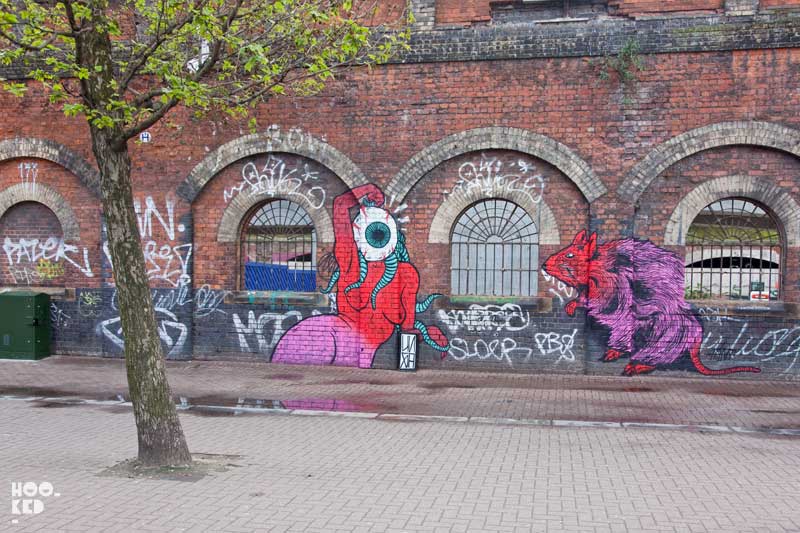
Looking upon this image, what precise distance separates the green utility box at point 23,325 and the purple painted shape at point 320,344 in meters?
4.57

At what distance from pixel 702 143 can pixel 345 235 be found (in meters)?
6.15

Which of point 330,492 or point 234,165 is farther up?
point 234,165

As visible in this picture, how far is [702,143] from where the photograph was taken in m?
11.9

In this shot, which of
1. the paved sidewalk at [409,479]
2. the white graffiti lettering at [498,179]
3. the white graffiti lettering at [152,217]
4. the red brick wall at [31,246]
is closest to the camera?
the paved sidewalk at [409,479]

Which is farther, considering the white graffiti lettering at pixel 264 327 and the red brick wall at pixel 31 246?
the red brick wall at pixel 31 246

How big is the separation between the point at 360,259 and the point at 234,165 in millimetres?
2951

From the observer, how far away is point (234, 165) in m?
13.5

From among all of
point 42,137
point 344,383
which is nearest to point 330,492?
point 344,383

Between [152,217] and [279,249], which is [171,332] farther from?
[279,249]

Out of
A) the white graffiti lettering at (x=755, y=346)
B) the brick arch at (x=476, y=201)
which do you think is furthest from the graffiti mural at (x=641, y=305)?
the brick arch at (x=476, y=201)

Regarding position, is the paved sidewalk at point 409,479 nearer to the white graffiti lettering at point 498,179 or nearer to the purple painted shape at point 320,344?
the purple painted shape at point 320,344

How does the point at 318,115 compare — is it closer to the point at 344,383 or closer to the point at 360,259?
the point at 360,259

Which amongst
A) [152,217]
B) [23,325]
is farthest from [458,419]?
[23,325]

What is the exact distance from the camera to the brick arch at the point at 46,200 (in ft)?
46.2
